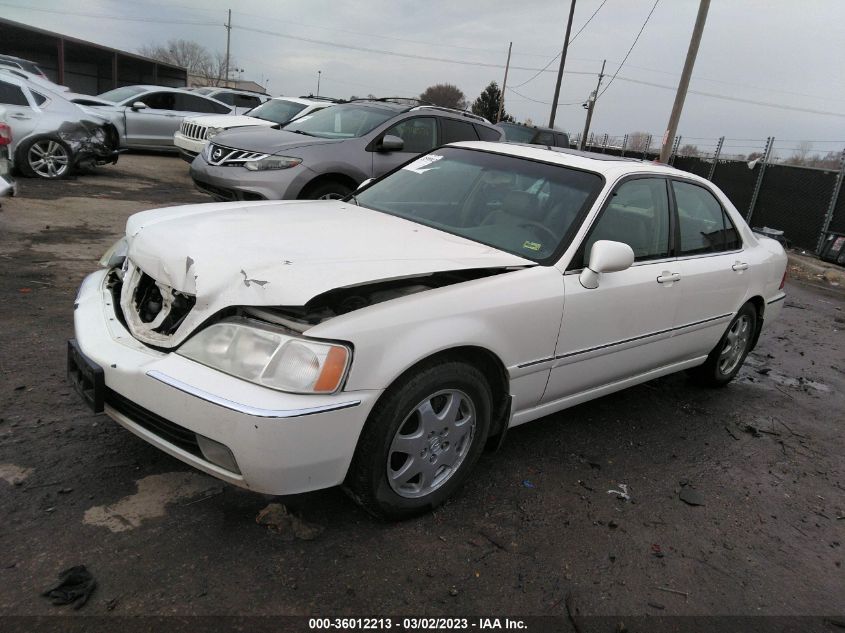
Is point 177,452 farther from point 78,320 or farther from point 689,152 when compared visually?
point 689,152

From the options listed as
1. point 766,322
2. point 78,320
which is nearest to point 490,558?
point 78,320

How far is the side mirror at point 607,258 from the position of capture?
3076 millimetres

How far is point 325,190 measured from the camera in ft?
23.8

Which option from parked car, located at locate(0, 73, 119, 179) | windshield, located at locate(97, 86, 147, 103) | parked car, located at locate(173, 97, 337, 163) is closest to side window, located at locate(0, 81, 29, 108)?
parked car, located at locate(0, 73, 119, 179)

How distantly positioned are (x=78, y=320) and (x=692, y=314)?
11.7ft

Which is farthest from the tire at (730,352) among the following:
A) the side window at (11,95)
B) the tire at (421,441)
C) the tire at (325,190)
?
the side window at (11,95)

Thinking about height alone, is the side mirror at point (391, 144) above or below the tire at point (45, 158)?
above

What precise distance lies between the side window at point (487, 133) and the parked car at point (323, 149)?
0.10 feet

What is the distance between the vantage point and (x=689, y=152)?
20.7 metres

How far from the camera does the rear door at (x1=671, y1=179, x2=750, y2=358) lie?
4.00 m

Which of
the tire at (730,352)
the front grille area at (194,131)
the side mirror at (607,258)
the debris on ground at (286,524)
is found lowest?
the debris on ground at (286,524)

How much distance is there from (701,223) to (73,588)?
415 cm

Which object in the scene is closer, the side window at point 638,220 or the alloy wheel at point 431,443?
the alloy wheel at point 431,443

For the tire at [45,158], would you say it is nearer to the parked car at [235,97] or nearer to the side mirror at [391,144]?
the side mirror at [391,144]
